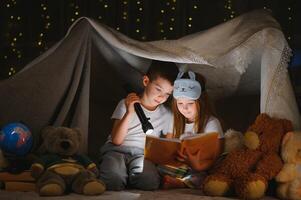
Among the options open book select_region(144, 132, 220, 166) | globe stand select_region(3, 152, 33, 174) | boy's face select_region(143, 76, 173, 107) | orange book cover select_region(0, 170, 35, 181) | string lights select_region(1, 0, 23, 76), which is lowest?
orange book cover select_region(0, 170, 35, 181)

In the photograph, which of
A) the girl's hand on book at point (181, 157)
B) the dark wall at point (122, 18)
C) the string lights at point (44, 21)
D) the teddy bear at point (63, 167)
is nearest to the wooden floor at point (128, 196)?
the teddy bear at point (63, 167)

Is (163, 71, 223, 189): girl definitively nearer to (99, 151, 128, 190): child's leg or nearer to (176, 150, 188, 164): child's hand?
(176, 150, 188, 164): child's hand

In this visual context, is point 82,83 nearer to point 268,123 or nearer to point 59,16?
point 268,123

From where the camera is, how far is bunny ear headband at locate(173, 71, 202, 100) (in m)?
2.12

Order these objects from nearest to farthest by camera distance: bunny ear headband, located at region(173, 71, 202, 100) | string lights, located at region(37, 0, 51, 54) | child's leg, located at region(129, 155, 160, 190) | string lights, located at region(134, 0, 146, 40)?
child's leg, located at region(129, 155, 160, 190) < bunny ear headband, located at region(173, 71, 202, 100) < string lights, located at region(134, 0, 146, 40) < string lights, located at region(37, 0, 51, 54)

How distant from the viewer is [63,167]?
192 centimetres

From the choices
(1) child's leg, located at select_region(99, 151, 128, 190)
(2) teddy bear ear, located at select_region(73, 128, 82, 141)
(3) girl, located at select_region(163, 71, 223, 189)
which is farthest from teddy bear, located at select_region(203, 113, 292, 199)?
(2) teddy bear ear, located at select_region(73, 128, 82, 141)

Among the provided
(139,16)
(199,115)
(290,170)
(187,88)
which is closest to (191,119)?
(199,115)

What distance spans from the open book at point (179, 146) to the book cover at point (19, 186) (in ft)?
1.55

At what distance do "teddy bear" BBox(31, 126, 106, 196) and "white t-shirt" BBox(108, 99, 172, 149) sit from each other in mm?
213

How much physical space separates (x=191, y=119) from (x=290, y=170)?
20.6 inches

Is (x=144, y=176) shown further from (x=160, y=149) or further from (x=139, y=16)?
(x=139, y=16)

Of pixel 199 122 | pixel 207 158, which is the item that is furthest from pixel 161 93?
pixel 207 158

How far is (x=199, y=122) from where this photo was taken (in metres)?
2.19
